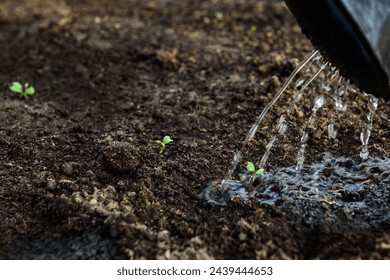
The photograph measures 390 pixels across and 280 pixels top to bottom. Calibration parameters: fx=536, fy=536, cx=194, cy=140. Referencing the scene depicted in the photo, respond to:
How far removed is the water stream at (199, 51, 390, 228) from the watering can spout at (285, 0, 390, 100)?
360 mm

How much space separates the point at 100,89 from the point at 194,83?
66 centimetres

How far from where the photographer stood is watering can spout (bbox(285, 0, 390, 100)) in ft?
6.26

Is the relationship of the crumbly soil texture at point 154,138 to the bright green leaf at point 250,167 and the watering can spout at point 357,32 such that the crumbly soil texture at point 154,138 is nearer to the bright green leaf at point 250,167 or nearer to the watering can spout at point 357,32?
the bright green leaf at point 250,167

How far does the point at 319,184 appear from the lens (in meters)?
2.67

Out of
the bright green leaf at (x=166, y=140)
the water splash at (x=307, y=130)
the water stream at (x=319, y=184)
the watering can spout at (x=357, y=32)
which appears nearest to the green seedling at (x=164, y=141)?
the bright green leaf at (x=166, y=140)

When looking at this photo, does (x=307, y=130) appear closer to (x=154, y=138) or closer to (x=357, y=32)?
(x=154, y=138)

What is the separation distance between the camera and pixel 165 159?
2.85 metres

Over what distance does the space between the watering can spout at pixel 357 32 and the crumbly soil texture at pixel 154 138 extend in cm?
71

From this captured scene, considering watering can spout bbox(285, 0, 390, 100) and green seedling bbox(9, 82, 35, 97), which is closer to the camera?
watering can spout bbox(285, 0, 390, 100)

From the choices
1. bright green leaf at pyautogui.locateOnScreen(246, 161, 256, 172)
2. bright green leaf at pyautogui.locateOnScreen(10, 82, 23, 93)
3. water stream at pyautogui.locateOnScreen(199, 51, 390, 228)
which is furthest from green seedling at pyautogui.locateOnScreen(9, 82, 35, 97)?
bright green leaf at pyautogui.locateOnScreen(246, 161, 256, 172)

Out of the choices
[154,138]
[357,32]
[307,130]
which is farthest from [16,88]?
[357,32]

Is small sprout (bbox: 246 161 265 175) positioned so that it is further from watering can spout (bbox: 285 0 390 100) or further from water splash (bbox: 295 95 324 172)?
watering can spout (bbox: 285 0 390 100)

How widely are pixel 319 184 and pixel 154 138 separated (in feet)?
3.15

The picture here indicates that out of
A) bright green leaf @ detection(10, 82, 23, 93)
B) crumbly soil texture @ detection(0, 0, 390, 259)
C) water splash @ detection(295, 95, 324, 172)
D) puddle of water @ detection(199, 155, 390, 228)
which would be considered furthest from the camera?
bright green leaf @ detection(10, 82, 23, 93)
